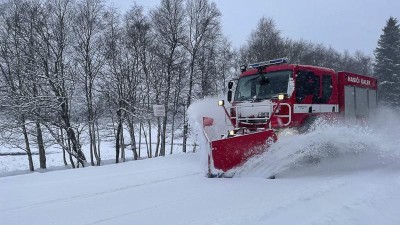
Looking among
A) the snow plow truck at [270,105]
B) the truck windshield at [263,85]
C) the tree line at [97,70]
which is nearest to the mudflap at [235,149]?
the snow plow truck at [270,105]

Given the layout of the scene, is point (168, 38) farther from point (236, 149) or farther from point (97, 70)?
point (236, 149)

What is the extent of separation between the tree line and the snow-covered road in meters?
16.6

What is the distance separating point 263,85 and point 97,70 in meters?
19.1

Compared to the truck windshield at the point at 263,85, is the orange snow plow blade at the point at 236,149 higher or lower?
lower

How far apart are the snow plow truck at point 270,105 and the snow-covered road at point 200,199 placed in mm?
638

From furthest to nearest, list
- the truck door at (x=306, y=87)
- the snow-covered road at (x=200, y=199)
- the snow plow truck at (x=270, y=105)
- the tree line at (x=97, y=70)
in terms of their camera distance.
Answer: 1. the tree line at (x=97, y=70)
2. the truck door at (x=306, y=87)
3. the snow plow truck at (x=270, y=105)
4. the snow-covered road at (x=200, y=199)

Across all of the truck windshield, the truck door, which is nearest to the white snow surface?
the truck door

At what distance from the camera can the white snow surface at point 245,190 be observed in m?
4.99

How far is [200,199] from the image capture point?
20.0 ft

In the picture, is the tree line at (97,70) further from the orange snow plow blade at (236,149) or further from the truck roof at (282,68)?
the orange snow plow blade at (236,149)

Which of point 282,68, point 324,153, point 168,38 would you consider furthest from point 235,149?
point 168,38

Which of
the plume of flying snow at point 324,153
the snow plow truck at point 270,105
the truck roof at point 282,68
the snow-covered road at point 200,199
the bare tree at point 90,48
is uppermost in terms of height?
the bare tree at point 90,48

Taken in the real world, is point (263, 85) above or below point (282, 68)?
below

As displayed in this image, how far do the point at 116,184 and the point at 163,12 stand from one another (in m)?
23.7
